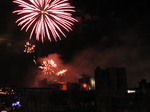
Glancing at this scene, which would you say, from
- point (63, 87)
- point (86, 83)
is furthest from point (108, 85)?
point (86, 83)

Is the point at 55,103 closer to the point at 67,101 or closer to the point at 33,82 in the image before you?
the point at 67,101

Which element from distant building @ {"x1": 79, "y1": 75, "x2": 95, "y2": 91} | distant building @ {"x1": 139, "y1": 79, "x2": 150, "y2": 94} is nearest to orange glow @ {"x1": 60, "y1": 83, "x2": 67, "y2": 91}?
distant building @ {"x1": 79, "y1": 75, "x2": 95, "y2": 91}

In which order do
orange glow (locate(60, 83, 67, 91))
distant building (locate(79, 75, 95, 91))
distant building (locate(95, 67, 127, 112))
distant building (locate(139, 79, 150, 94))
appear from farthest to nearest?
1. distant building (locate(79, 75, 95, 91))
2. orange glow (locate(60, 83, 67, 91))
3. distant building (locate(139, 79, 150, 94))
4. distant building (locate(95, 67, 127, 112))

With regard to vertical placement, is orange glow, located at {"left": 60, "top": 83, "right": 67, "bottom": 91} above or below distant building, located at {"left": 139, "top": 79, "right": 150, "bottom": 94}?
above

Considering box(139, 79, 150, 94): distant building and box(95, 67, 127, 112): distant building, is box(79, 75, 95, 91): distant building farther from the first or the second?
box(95, 67, 127, 112): distant building

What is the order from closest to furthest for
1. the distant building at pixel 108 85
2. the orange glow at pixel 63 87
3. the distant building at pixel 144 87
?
the distant building at pixel 108 85
the distant building at pixel 144 87
the orange glow at pixel 63 87

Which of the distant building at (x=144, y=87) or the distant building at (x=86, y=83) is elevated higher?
the distant building at (x=86, y=83)

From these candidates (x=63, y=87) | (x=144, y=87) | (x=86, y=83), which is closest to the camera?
(x=144, y=87)

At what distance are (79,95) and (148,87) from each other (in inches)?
823

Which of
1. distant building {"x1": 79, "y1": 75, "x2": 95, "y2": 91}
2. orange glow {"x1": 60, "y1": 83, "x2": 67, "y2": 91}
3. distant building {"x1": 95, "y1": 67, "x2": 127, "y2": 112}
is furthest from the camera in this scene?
distant building {"x1": 79, "y1": 75, "x2": 95, "y2": 91}

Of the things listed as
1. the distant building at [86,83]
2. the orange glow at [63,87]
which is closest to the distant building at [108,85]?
the distant building at [86,83]

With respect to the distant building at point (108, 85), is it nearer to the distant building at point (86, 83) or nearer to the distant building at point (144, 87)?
the distant building at point (144, 87)

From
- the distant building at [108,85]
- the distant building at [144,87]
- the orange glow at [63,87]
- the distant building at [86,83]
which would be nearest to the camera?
the distant building at [108,85]

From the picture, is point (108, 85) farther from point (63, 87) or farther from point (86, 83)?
point (86, 83)
